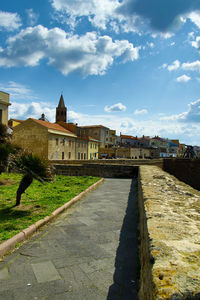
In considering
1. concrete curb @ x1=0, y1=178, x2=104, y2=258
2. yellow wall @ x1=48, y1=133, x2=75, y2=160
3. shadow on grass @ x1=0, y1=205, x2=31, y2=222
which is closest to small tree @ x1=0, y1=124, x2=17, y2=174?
shadow on grass @ x1=0, y1=205, x2=31, y2=222

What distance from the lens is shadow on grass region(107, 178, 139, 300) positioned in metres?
2.06

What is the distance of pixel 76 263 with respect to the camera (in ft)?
8.57

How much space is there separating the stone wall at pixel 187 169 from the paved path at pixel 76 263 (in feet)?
69.8

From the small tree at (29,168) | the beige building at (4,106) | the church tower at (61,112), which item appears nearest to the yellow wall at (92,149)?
the church tower at (61,112)

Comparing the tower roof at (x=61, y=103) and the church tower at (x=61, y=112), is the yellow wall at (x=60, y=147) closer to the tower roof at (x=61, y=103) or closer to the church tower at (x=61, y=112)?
the church tower at (x=61, y=112)

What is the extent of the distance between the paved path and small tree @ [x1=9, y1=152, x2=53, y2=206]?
4.30 ft

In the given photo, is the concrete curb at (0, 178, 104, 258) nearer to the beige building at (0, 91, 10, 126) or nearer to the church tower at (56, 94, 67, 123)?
the beige building at (0, 91, 10, 126)

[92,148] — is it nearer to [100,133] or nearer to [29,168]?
[100,133]

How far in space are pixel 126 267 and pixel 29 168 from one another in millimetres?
3405

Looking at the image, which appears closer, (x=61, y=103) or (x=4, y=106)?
(x=4, y=106)

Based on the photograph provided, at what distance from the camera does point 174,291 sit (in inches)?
42.6

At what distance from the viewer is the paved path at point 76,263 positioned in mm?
2086

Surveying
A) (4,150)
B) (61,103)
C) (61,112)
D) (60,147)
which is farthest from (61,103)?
(4,150)

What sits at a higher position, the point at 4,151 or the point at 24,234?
the point at 4,151
